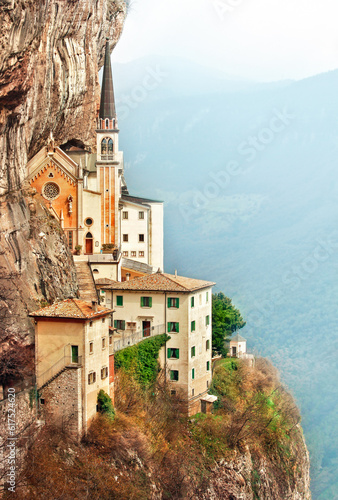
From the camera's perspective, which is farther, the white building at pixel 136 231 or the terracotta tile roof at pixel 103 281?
the white building at pixel 136 231

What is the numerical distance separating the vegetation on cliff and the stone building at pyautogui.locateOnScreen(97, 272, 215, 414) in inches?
51.8

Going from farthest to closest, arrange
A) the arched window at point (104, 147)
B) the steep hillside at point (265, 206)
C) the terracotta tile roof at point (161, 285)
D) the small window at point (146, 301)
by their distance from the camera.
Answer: the steep hillside at point (265, 206), the arched window at point (104, 147), the small window at point (146, 301), the terracotta tile roof at point (161, 285)

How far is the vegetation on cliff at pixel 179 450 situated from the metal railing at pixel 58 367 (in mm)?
2118

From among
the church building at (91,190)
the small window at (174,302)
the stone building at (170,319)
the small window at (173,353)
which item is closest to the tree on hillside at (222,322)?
the church building at (91,190)

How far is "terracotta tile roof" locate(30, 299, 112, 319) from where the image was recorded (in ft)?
93.1

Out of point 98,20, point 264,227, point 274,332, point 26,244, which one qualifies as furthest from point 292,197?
point 26,244

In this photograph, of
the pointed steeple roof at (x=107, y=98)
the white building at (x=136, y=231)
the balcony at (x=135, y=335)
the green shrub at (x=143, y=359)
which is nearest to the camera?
the green shrub at (x=143, y=359)

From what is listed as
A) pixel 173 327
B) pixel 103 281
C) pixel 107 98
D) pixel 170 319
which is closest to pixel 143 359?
pixel 173 327

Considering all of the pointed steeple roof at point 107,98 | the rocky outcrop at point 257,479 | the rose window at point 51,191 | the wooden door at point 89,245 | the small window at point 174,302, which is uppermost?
the pointed steeple roof at point 107,98

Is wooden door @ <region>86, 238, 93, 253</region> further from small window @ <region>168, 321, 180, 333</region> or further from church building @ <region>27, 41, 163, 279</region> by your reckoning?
small window @ <region>168, 321, 180, 333</region>

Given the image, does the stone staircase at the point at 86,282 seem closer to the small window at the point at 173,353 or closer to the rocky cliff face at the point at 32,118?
the rocky cliff face at the point at 32,118

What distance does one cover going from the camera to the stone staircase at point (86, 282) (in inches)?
1683

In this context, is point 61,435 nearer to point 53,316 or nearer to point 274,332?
point 53,316

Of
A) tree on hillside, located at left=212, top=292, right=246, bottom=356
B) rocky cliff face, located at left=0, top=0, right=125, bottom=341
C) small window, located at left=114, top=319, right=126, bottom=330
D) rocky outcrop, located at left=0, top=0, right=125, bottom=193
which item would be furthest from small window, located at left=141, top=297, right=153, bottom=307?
tree on hillside, located at left=212, top=292, right=246, bottom=356
